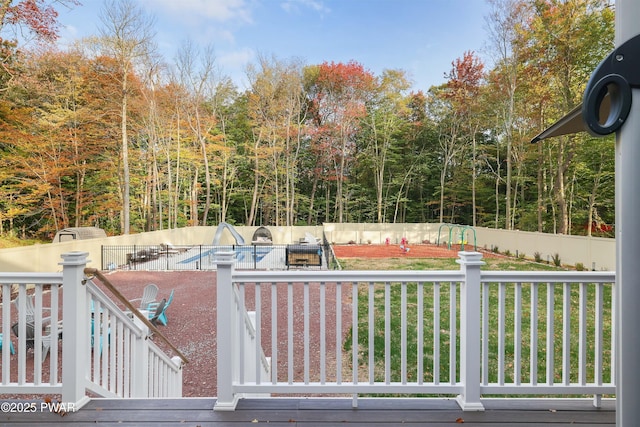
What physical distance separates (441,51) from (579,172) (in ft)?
32.1

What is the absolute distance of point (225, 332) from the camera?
2104 mm

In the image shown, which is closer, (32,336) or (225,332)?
(225,332)

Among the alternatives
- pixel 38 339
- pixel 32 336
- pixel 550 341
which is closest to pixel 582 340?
pixel 550 341

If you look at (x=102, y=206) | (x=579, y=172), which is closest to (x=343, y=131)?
(x=579, y=172)

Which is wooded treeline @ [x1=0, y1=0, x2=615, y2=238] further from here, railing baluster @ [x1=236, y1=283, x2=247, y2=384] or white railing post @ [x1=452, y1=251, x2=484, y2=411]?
white railing post @ [x1=452, y1=251, x2=484, y2=411]

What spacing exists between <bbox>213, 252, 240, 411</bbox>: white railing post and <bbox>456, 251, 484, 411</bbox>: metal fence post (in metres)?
1.51

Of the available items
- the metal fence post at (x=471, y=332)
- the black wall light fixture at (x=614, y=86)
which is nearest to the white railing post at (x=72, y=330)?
the metal fence post at (x=471, y=332)

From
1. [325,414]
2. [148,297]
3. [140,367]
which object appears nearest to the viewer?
[325,414]

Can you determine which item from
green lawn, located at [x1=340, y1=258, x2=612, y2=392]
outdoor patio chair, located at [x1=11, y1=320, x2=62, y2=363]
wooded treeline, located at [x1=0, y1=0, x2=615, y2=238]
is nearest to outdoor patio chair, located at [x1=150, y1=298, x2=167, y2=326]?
outdoor patio chair, located at [x1=11, y1=320, x2=62, y2=363]

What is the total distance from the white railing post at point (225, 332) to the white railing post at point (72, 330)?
90 centimetres

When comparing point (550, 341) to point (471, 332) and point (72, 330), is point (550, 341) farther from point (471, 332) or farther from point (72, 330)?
point (72, 330)

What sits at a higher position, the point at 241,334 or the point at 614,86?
the point at 614,86

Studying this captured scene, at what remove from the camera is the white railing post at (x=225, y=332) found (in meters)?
2.10

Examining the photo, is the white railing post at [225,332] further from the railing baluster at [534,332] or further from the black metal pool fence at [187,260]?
the black metal pool fence at [187,260]
